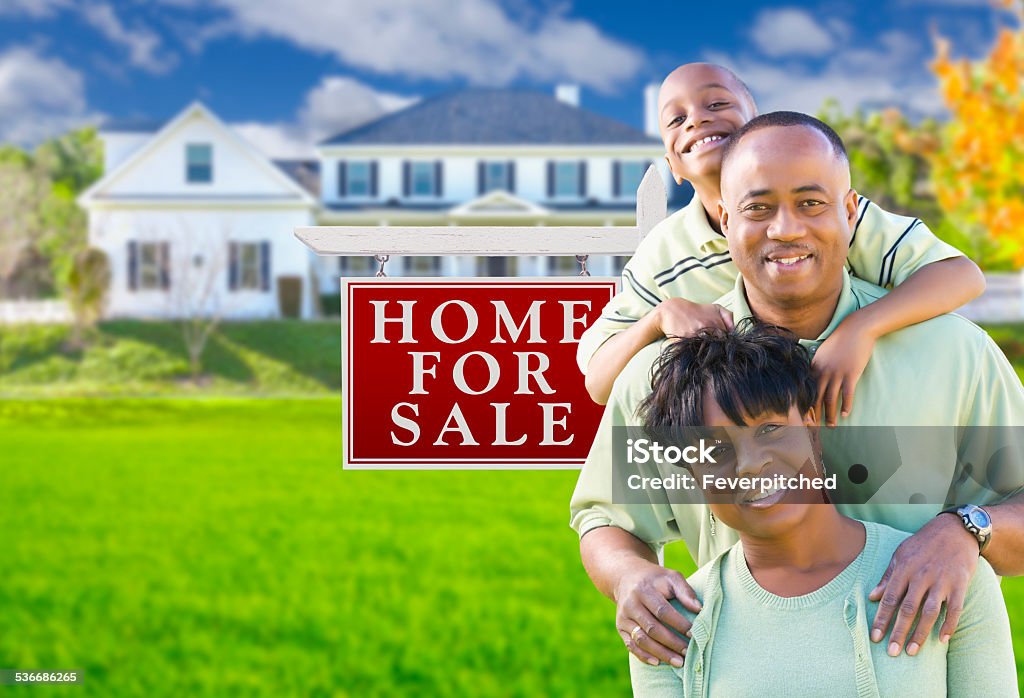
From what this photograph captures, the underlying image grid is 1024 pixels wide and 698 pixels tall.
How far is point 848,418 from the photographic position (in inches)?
76.6

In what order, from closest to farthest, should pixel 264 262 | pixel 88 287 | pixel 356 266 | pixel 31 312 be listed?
pixel 356 266, pixel 88 287, pixel 264 262, pixel 31 312

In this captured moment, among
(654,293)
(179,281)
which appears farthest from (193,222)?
(654,293)

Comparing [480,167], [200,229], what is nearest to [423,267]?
[480,167]

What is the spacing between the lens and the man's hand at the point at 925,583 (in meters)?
1.82

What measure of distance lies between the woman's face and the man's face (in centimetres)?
24

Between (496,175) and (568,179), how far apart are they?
5.66 ft

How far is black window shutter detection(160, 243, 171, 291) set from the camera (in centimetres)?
2400

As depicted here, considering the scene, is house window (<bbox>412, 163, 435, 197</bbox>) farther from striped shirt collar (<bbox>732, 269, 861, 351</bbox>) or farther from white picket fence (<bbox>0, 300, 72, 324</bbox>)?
striped shirt collar (<bbox>732, 269, 861, 351</bbox>)

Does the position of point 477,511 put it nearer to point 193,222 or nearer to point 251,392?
point 251,392

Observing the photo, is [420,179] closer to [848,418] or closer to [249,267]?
[249,267]

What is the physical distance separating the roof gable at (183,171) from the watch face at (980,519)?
2326cm

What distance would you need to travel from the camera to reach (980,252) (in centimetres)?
2202

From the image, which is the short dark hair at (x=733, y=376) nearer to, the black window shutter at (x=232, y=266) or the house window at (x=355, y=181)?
the black window shutter at (x=232, y=266)

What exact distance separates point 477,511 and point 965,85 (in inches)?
375
